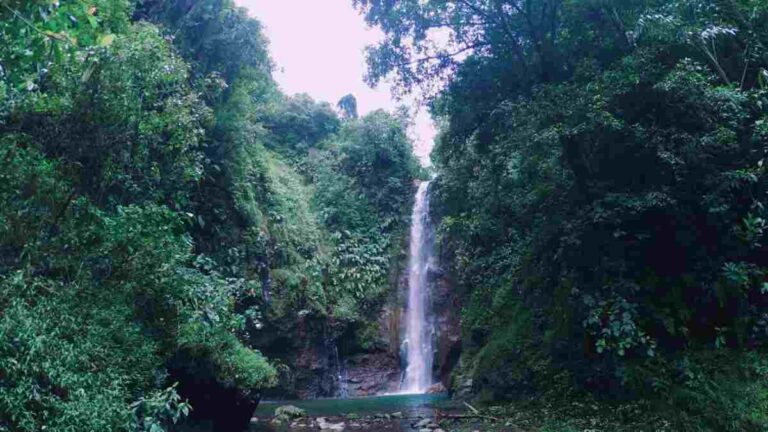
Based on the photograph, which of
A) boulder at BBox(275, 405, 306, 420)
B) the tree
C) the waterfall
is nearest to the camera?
boulder at BBox(275, 405, 306, 420)

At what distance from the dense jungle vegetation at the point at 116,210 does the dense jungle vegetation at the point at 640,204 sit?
526 centimetres

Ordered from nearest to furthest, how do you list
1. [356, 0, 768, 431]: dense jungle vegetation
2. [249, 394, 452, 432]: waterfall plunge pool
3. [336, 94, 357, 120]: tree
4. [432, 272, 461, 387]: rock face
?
[356, 0, 768, 431]: dense jungle vegetation, [249, 394, 452, 432]: waterfall plunge pool, [432, 272, 461, 387]: rock face, [336, 94, 357, 120]: tree

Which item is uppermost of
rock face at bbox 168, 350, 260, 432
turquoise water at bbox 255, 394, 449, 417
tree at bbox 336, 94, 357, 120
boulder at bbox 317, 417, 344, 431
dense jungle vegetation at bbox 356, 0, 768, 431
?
tree at bbox 336, 94, 357, 120

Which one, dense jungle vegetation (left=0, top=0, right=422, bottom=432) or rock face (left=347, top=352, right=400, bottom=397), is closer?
dense jungle vegetation (left=0, top=0, right=422, bottom=432)

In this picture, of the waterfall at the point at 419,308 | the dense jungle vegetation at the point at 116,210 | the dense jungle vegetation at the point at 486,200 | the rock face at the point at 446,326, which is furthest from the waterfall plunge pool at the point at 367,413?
the waterfall at the point at 419,308

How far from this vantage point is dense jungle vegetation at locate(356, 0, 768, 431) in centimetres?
712

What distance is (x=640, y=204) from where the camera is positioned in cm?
759

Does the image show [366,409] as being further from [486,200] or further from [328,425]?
[486,200]

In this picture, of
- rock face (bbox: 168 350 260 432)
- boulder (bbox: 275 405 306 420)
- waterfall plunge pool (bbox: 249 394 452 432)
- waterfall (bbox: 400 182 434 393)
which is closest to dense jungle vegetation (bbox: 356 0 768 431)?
waterfall plunge pool (bbox: 249 394 452 432)

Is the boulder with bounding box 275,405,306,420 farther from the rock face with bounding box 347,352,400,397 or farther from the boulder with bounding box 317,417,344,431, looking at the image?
the rock face with bounding box 347,352,400,397

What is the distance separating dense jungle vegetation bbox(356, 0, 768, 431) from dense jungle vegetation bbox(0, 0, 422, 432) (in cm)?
526

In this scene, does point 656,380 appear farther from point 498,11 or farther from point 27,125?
point 27,125

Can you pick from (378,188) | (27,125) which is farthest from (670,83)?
(378,188)

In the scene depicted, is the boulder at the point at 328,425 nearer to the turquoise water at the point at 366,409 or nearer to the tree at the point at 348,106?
the turquoise water at the point at 366,409
